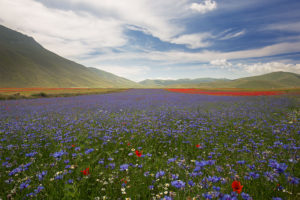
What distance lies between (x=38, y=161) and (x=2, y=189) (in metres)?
0.97

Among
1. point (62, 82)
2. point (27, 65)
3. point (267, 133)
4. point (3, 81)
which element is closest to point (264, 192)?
point (267, 133)

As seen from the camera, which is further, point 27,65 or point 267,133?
point 27,65

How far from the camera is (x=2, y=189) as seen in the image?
2576 mm

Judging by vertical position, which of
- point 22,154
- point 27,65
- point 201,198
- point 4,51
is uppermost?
point 4,51

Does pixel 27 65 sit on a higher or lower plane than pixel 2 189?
higher

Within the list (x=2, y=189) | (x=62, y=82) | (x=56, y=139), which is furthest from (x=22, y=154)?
(x=62, y=82)

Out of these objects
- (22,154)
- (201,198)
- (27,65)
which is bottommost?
(22,154)

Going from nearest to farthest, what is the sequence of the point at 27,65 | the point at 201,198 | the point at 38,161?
the point at 201,198 < the point at 38,161 < the point at 27,65

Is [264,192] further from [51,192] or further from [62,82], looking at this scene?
[62,82]

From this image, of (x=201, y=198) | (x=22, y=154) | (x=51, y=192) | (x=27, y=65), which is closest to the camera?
(x=201, y=198)

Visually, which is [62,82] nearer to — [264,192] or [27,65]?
[27,65]

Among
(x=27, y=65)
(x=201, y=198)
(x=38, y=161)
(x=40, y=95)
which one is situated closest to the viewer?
(x=201, y=198)

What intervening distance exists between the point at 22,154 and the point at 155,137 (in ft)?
13.5

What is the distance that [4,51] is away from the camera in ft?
545
